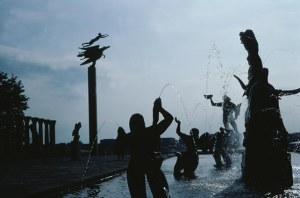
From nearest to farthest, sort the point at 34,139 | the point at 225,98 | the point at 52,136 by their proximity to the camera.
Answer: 1. the point at 225,98
2. the point at 34,139
3. the point at 52,136

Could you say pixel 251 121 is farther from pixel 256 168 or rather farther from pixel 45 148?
pixel 45 148

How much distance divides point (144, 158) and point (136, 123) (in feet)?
1.54

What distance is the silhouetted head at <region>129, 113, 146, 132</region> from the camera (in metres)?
4.20

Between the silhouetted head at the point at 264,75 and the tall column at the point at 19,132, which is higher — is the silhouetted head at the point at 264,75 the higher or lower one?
the higher one

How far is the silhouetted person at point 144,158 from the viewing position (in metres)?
4.07

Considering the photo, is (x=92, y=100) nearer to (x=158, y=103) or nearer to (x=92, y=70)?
(x=92, y=70)

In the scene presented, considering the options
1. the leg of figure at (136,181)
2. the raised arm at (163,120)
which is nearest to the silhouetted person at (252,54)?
the raised arm at (163,120)

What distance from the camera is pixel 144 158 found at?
4.15m

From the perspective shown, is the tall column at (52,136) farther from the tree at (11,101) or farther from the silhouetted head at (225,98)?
the silhouetted head at (225,98)

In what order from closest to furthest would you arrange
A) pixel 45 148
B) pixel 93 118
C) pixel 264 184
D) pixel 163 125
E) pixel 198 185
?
1. pixel 163 125
2. pixel 264 184
3. pixel 198 185
4. pixel 45 148
5. pixel 93 118

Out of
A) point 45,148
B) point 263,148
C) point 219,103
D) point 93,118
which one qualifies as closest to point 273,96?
point 263,148

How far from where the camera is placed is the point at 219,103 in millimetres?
15164

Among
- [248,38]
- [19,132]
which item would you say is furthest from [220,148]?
[19,132]

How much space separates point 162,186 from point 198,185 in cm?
342
